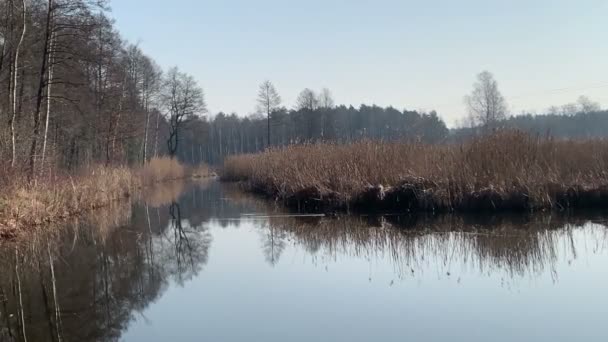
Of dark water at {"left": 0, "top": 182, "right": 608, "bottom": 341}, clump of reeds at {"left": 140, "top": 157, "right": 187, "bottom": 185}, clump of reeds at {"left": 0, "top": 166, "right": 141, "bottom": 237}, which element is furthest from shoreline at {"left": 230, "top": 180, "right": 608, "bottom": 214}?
clump of reeds at {"left": 140, "top": 157, "right": 187, "bottom": 185}

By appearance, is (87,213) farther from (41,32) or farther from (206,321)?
(206,321)

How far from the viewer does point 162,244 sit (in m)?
10.2

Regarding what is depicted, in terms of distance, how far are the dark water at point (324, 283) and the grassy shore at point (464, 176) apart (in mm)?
1223

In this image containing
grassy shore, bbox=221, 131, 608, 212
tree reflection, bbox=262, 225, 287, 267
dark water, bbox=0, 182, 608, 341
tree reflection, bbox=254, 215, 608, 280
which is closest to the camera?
dark water, bbox=0, 182, 608, 341

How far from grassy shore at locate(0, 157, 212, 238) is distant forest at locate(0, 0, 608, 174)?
623 millimetres

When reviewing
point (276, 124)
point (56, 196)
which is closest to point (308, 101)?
point (276, 124)

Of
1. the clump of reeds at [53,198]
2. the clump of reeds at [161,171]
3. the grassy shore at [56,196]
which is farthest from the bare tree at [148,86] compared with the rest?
the clump of reeds at [53,198]

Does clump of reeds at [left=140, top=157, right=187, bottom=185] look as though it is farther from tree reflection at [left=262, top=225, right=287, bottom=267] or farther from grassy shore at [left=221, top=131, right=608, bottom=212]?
tree reflection at [left=262, top=225, right=287, bottom=267]

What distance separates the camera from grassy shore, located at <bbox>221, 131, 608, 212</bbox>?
1210cm

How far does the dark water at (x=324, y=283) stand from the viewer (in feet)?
16.0

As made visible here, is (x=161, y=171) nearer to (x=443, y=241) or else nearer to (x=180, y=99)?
(x=180, y=99)

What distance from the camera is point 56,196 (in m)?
14.0

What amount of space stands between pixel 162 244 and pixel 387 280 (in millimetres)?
5381

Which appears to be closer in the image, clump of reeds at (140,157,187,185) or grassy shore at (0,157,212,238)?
grassy shore at (0,157,212,238)
